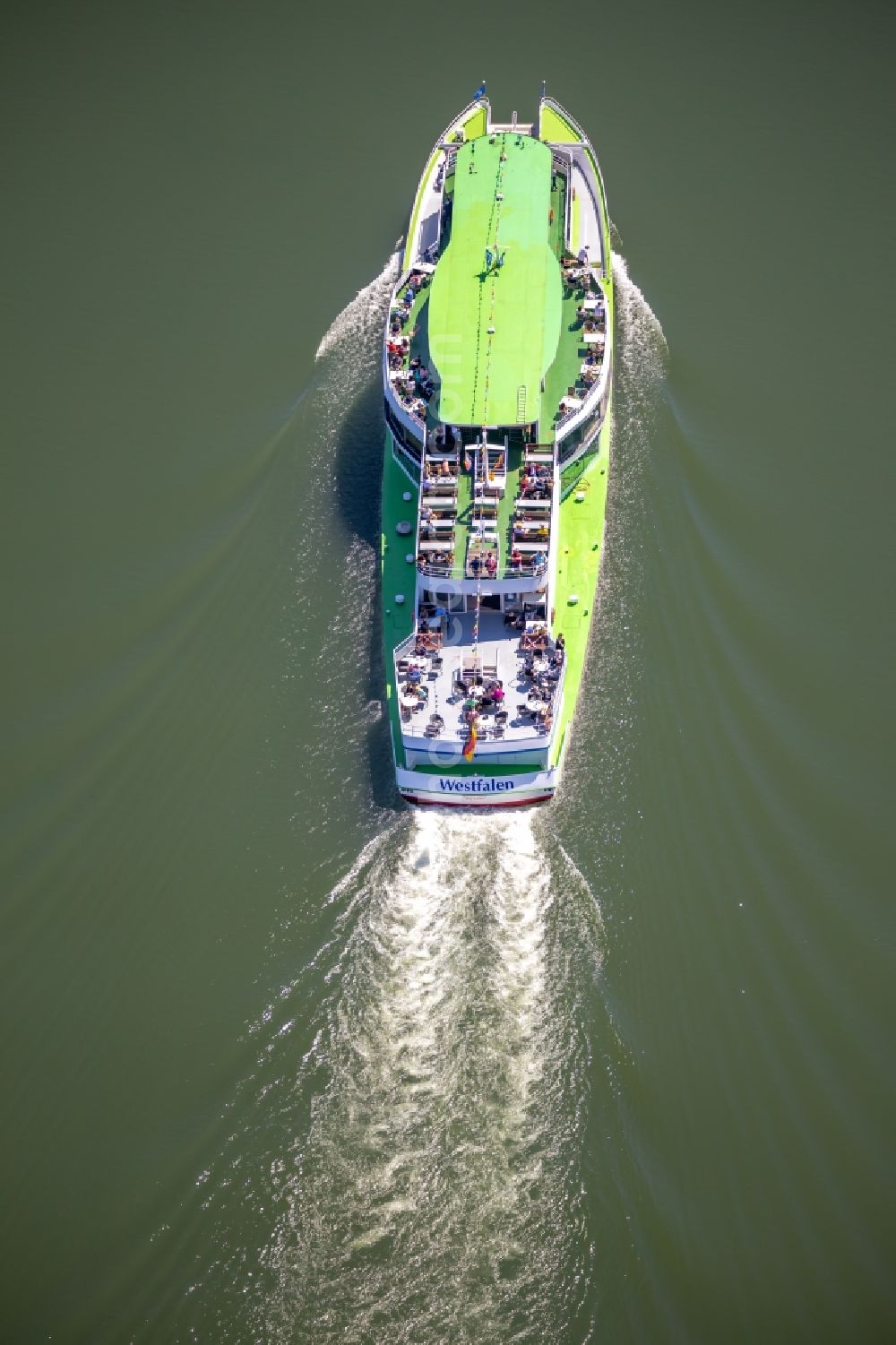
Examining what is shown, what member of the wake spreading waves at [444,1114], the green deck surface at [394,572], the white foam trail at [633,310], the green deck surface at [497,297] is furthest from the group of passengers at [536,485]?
the white foam trail at [633,310]

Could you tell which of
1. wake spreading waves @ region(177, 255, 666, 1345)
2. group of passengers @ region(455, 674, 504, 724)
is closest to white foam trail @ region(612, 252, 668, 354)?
group of passengers @ region(455, 674, 504, 724)

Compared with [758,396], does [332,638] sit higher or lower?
lower

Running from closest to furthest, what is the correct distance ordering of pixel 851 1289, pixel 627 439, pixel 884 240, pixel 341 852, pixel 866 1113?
pixel 851 1289 → pixel 866 1113 → pixel 341 852 → pixel 627 439 → pixel 884 240

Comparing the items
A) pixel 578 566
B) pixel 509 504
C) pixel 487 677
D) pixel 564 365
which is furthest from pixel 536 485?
pixel 487 677

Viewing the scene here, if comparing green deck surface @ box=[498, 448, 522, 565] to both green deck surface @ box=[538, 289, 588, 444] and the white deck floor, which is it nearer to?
green deck surface @ box=[538, 289, 588, 444]

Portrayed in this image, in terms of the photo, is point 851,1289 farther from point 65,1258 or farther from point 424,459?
point 424,459

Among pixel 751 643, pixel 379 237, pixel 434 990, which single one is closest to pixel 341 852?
pixel 434 990
